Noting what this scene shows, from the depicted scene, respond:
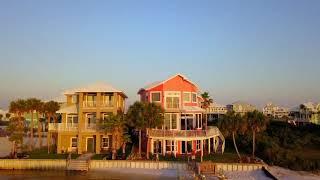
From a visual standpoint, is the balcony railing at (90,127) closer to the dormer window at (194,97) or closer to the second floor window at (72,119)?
the second floor window at (72,119)

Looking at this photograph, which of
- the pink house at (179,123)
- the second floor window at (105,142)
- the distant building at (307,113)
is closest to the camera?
the pink house at (179,123)

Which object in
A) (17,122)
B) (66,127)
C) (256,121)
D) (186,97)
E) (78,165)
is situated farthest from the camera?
(186,97)

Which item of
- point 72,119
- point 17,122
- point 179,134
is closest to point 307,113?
point 179,134

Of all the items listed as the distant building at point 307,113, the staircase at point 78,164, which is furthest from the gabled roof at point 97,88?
the distant building at point 307,113

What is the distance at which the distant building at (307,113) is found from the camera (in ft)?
339

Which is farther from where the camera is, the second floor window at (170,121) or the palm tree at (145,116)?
the second floor window at (170,121)

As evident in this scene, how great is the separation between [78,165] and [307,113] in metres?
84.5

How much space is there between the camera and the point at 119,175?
34.9 m

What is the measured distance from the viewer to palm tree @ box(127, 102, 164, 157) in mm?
38594

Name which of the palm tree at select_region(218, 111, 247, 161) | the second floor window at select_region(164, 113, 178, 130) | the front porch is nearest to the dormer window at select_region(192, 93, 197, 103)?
the second floor window at select_region(164, 113, 178, 130)

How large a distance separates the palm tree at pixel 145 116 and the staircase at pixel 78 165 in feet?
20.0

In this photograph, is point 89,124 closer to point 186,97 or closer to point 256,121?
point 186,97

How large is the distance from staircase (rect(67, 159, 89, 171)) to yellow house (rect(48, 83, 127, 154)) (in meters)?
5.98

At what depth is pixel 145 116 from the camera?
38.6 meters
